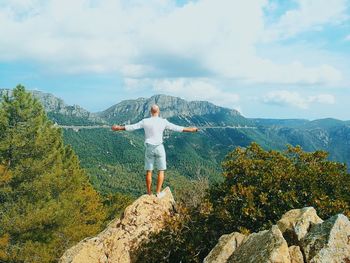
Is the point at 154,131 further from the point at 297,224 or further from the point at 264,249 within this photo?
the point at 264,249

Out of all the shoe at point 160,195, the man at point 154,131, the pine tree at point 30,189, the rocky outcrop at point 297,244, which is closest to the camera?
the rocky outcrop at point 297,244

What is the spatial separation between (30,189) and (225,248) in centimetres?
2136

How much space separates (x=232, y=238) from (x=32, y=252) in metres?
20.4

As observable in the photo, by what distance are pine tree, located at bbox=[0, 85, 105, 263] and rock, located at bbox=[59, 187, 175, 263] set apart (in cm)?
1486

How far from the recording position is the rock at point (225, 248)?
10547 millimetres

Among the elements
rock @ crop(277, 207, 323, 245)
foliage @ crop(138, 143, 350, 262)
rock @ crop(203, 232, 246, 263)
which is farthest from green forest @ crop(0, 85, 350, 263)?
rock @ crop(277, 207, 323, 245)

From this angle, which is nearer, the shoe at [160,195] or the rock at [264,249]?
the rock at [264,249]

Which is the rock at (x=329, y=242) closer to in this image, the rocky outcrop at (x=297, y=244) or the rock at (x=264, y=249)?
the rocky outcrop at (x=297, y=244)

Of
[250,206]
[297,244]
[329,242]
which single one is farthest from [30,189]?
[329,242]

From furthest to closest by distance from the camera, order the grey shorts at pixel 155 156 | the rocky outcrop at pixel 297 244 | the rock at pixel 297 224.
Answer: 1. the grey shorts at pixel 155 156
2. the rock at pixel 297 224
3. the rocky outcrop at pixel 297 244

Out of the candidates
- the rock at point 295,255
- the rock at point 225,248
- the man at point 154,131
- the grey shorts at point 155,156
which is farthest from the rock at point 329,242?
the grey shorts at point 155,156

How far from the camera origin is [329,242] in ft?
30.8

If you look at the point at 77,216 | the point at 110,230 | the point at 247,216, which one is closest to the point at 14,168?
the point at 77,216

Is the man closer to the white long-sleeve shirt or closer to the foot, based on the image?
the white long-sleeve shirt
